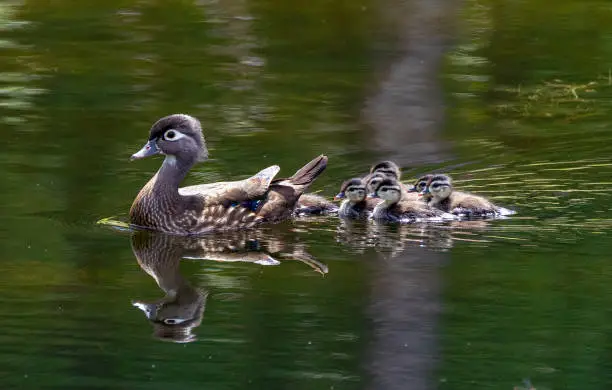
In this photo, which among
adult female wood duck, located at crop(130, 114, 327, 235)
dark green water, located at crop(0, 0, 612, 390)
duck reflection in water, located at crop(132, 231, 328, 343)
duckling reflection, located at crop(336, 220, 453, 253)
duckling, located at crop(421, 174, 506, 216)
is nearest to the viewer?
dark green water, located at crop(0, 0, 612, 390)

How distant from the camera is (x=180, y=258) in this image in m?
10.3

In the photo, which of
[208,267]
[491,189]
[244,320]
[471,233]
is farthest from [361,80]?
[244,320]

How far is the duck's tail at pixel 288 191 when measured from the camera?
11.4 m

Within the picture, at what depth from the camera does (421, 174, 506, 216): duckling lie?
36.7ft

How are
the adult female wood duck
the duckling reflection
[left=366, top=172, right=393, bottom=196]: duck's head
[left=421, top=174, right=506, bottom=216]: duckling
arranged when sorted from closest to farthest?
the duckling reflection → the adult female wood duck → [left=421, top=174, right=506, bottom=216]: duckling → [left=366, top=172, right=393, bottom=196]: duck's head

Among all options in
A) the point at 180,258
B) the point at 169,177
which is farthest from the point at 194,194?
the point at 180,258

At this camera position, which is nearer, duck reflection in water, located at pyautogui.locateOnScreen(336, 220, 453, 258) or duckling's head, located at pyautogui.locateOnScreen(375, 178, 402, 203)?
duck reflection in water, located at pyautogui.locateOnScreen(336, 220, 453, 258)

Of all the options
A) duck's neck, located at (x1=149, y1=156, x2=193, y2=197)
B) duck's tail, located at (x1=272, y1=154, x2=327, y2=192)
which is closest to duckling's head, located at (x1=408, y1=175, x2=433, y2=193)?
duck's tail, located at (x1=272, y1=154, x2=327, y2=192)

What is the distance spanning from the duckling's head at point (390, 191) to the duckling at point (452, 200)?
272 mm

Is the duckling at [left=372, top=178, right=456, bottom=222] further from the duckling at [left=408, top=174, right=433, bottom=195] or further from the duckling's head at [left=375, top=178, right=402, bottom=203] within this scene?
the duckling at [left=408, top=174, right=433, bottom=195]

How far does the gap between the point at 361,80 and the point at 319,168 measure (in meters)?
3.78

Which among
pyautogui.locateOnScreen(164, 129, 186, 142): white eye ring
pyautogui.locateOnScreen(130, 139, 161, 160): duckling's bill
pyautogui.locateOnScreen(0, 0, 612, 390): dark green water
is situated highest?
pyautogui.locateOnScreen(164, 129, 186, 142): white eye ring

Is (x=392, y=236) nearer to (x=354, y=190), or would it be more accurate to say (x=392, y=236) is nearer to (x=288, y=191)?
(x=354, y=190)

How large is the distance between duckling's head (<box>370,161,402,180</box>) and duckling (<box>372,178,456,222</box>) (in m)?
0.25
